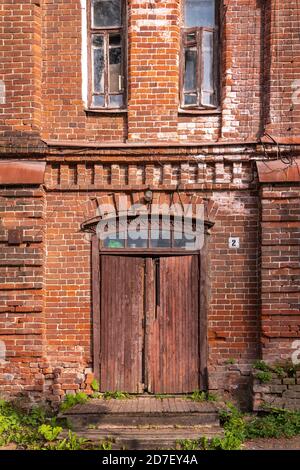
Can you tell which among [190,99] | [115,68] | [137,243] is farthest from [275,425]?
[115,68]

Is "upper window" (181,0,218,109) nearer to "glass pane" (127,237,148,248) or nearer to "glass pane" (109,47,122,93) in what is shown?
"glass pane" (109,47,122,93)

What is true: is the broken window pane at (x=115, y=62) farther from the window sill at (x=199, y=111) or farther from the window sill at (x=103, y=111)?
the window sill at (x=199, y=111)

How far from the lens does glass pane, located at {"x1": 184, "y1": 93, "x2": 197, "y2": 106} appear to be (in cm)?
803

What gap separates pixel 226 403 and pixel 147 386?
107cm

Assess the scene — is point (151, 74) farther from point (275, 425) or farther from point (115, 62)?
point (275, 425)

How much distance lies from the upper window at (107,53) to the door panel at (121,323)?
2.26m

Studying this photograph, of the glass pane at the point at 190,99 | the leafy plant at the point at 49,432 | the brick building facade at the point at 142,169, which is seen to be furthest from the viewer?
the glass pane at the point at 190,99

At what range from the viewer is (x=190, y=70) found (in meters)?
8.08

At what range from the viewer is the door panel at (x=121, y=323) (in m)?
7.76

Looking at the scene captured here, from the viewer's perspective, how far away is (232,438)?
6715 millimetres

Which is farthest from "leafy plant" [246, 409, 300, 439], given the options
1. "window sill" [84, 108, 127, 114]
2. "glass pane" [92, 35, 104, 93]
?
"glass pane" [92, 35, 104, 93]

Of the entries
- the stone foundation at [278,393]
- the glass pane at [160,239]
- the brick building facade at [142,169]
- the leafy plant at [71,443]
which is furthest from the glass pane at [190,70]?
the leafy plant at [71,443]

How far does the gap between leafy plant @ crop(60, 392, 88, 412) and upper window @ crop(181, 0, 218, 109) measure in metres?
4.18

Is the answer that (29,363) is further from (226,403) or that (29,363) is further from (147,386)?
(226,403)
